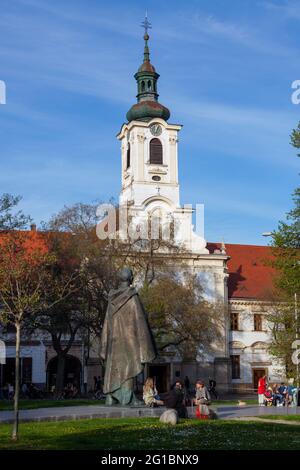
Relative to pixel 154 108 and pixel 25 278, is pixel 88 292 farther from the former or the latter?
pixel 154 108

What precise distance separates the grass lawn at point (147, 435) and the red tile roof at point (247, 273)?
1771 inches

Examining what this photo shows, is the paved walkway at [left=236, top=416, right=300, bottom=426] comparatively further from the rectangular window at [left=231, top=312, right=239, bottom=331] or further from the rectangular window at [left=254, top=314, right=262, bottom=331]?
the rectangular window at [left=254, top=314, right=262, bottom=331]

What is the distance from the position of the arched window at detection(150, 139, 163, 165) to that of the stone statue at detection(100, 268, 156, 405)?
4368 centimetres

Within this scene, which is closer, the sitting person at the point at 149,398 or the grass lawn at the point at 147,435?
the grass lawn at the point at 147,435

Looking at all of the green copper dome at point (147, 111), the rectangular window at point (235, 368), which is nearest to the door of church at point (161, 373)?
the rectangular window at point (235, 368)

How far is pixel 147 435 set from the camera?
15.3 meters

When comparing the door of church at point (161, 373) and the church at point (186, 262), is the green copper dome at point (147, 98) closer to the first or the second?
the church at point (186, 262)

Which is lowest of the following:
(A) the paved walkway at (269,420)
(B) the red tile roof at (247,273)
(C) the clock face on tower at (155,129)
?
(A) the paved walkway at (269,420)

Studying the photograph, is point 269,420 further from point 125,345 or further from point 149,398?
point 125,345

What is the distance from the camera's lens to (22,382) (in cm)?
5522

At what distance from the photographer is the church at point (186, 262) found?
58.6m

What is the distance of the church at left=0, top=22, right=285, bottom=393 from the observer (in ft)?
192
